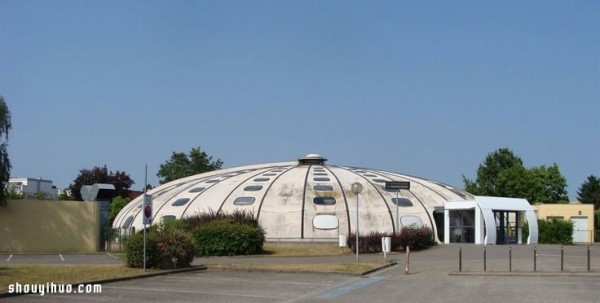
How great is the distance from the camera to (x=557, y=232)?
50.0 meters

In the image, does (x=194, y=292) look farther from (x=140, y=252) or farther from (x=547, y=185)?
(x=547, y=185)

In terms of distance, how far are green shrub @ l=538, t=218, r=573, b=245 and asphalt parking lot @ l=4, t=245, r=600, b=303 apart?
2320 centimetres

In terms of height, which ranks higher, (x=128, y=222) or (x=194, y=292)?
(x=128, y=222)

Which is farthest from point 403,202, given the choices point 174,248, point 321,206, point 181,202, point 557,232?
point 174,248

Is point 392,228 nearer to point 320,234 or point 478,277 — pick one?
point 320,234

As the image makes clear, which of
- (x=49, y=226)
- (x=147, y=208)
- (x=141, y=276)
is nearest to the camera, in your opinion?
(x=141, y=276)

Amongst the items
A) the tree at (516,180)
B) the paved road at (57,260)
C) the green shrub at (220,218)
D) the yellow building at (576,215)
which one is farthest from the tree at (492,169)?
the paved road at (57,260)

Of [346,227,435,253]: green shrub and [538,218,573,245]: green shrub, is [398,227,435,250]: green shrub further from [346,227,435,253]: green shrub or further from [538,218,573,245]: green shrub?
[538,218,573,245]: green shrub

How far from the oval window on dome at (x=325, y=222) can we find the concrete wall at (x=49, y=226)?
489 inches

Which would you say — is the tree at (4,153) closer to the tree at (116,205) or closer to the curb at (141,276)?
the curb at (141,276)

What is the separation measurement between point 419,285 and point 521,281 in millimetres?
3058

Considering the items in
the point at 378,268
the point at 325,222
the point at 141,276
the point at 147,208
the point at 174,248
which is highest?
the point at 147,208

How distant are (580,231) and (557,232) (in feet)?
31.5

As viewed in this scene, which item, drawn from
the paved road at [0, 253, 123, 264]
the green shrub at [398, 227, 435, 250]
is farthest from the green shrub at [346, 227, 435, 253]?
the paved road at [0, 253, 123, 264]
